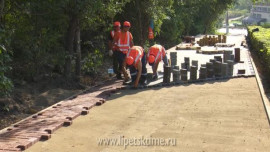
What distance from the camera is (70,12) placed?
10.9 meters

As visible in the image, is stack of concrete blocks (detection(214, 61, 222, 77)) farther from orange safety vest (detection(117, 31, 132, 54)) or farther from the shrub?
orange safety vest (detection(117, 31, 132, 54))

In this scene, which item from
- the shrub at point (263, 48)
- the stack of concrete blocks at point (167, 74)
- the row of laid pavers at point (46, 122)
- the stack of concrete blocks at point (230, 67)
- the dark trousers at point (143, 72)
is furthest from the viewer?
the shrub at point (263, 48)

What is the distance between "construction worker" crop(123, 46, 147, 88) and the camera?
962 centimetres

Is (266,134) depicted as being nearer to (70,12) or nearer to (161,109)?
(161,109)

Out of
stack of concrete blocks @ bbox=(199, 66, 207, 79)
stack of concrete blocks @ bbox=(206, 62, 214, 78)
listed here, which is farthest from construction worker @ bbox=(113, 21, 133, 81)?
stack of concrete blocks @ bbox=(206, 62, 214, 78)

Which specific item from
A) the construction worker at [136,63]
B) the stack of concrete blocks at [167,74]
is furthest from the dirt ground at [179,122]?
the stack of concrete blocks at [167,74]

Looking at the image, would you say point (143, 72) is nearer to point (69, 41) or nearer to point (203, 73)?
point (203, 73)

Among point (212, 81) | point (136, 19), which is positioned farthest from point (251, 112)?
point (136, 19)

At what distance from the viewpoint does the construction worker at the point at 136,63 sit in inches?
379

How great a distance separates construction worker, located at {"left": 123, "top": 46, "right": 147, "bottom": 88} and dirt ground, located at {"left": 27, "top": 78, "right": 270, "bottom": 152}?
57 cm

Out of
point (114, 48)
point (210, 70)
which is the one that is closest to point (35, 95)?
point (114, 48)

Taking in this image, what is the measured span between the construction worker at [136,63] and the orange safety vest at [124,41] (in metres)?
0.87

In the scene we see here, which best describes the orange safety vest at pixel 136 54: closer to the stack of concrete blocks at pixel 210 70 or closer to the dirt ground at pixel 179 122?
the dirt ground at pixel 179 122

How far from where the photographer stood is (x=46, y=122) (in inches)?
277
